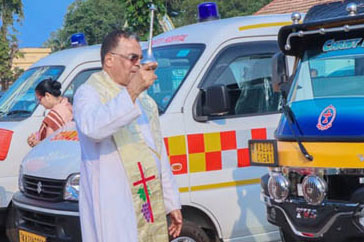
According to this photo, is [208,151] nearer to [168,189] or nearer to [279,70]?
[279,70]

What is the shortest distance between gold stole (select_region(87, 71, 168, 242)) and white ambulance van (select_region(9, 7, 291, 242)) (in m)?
1.64

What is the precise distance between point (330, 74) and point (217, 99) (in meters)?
1.01

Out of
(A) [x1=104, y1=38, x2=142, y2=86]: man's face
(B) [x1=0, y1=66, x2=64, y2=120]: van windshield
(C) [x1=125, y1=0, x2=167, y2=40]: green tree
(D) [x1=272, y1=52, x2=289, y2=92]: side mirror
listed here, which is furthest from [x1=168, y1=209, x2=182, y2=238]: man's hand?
(C) [x1=125, y1=0, x2=167, y2=40]: green tree

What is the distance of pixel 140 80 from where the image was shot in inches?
126

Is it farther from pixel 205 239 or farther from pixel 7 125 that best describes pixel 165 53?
pixel 7 125

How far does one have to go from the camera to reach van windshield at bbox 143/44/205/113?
5574 millimetres

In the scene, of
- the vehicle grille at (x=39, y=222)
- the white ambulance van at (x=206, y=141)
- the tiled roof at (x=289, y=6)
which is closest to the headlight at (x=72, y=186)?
the white ambulance van at (x=206, y=141)

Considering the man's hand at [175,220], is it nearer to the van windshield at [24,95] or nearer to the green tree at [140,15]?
the van windshield at [24,95]

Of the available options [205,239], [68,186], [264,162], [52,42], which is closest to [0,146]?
[68,186]

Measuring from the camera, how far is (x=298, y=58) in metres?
5.02

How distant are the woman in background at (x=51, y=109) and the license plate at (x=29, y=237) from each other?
3.67ft

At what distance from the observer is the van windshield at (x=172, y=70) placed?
5574 mm

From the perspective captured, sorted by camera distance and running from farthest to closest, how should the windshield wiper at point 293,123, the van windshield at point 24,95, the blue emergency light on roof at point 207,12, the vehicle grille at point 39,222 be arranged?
the van windshield at point 24,95 → the blue emergency light on roof at point 207,12 → the vehicle grille at point 39,222 → the windshield wiper at point 293,123

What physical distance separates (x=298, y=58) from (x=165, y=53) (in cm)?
144
